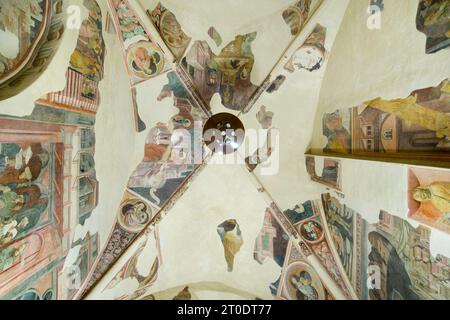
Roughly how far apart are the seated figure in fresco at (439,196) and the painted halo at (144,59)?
209 inches

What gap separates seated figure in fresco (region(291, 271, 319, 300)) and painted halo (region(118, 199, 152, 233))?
11.9 feet

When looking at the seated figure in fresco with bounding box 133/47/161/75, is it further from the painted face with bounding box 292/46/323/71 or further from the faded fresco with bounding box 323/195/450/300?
the faded fresco with bounding box 323/195/450/300

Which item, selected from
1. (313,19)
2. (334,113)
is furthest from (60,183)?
(313,19)

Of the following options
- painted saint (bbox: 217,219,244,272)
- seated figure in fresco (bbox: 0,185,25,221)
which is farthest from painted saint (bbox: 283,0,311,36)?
seated figure in fresco (bbox: 0,185,25,221)

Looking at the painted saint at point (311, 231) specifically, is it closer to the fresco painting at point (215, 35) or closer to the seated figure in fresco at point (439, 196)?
the seated figure in fresco at point (439, 196)

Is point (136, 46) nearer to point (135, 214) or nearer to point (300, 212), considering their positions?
point (135, 214)

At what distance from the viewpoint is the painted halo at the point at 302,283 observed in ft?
20.1

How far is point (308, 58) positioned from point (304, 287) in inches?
197

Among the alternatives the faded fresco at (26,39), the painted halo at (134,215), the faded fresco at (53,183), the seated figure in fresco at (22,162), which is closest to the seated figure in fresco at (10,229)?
the faded fresco at (53,183)

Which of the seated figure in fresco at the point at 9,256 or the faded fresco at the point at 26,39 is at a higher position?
the faded fresco at the point at 26,39

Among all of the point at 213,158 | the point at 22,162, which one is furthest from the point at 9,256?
the point at 213,158

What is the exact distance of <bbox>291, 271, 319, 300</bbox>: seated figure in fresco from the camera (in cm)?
621

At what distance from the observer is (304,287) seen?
6.30m

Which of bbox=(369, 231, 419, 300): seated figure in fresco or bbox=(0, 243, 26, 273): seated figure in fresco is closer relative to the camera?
bbox=(0, 243, 26, 273): seated figure in fresco
